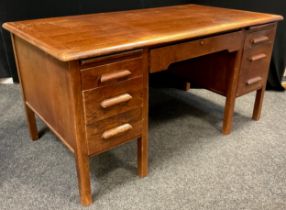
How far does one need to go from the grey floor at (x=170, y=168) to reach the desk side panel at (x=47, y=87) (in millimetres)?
269

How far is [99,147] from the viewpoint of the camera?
1236 millimetres

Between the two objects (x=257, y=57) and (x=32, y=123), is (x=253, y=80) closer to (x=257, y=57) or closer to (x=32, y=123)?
(x=257, y=57)

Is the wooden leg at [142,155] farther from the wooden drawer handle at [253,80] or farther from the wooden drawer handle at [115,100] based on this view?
the wooden drawer handle at [253,80]

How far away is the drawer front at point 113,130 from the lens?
1.20 m

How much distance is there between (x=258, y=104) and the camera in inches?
78.5

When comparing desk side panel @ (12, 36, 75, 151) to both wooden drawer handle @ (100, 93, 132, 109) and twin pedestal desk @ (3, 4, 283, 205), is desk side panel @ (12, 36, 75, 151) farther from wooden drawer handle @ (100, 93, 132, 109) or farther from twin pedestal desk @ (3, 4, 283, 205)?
wooden drawer handle @ (100, 93, 132, 109)

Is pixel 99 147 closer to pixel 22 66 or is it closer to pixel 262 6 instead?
pixel 22 66

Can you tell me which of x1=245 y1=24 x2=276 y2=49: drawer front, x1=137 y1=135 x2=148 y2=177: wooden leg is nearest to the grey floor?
x1=137 y1=135 x2=148 y2=177: wooden leg

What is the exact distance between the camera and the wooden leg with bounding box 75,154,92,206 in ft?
4.00

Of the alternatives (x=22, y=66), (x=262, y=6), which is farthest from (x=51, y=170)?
(x=262, y=6)

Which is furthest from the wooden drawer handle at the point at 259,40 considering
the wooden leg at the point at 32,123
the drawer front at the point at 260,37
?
the wooden leg at the point at 32,123

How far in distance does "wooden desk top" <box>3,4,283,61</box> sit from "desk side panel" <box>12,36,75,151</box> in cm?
6

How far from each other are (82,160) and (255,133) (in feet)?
3.76

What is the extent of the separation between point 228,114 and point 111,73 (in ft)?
3.07
